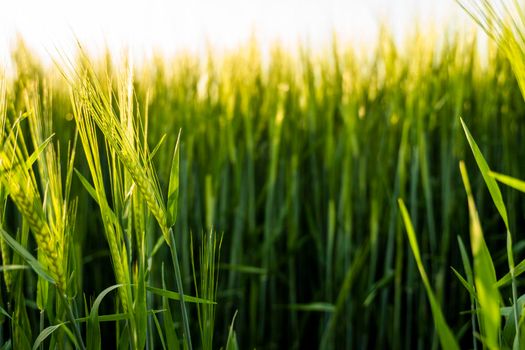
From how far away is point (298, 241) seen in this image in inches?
59.4

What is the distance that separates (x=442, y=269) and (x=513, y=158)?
1.26 ft

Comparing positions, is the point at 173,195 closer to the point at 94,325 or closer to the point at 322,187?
the point at 94,325

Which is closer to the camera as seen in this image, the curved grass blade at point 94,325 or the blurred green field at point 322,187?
the curved grass blade at point 94,325

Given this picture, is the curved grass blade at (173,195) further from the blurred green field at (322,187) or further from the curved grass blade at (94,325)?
the blurred green field at (322,187)

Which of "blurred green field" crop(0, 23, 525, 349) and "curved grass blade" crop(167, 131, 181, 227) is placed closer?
"curved grass blade" crop(167, 131, 181, 227)

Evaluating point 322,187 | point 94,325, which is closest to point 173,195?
point 94,325

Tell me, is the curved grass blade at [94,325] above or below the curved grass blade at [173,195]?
below

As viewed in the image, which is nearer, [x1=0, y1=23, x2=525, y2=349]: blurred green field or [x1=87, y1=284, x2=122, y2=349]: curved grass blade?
[x1=87, y1=284, x2=122, y2=349]: curved grass blade

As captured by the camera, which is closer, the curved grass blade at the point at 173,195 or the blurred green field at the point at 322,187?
the curved grass blade at the point at 173,195

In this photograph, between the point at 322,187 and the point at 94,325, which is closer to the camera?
the point at 94,325

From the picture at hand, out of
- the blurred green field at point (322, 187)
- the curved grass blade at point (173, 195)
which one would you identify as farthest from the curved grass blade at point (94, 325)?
the blurred green field at point (322, 187)


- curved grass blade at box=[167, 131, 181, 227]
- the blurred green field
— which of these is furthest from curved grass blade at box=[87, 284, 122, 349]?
the blurred green field

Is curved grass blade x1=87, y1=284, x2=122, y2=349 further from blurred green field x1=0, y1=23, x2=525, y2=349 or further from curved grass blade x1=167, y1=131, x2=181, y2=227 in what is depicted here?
blurred green field x1=0, y1=23, x2=525, y2=349

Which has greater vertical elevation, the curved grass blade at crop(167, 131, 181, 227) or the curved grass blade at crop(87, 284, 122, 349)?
the curved grass blade at crop(167, 131, 181, 227)
